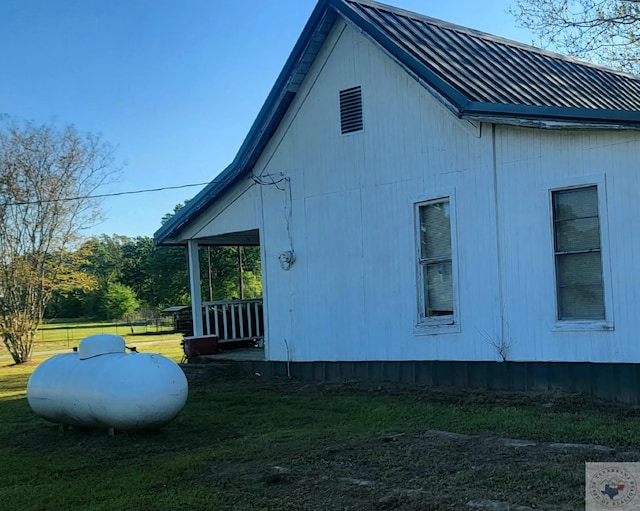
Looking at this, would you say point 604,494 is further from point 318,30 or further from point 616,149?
point 318,30

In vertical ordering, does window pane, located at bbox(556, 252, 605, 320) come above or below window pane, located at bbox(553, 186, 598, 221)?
below

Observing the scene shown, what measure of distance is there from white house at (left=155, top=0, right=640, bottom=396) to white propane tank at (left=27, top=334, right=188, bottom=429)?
12.9ft

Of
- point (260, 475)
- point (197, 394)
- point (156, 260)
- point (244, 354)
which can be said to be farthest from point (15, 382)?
point (156, 260)

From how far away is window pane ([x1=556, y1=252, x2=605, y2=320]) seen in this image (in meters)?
A: 8.86

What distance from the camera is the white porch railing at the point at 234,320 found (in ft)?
52.3

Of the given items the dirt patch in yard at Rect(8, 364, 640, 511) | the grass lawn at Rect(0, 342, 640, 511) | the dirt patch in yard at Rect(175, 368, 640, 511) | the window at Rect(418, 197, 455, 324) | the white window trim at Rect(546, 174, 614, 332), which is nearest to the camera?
the dirt patch in yard at Rect(175, 368, 640, 511)

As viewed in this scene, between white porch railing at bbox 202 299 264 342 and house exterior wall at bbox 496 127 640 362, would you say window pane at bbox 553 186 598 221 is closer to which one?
house exterior wall at bbox 496 127 640 362

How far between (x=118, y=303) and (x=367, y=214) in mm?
50541

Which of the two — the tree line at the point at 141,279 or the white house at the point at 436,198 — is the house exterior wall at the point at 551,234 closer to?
the white house at the point at 436,198

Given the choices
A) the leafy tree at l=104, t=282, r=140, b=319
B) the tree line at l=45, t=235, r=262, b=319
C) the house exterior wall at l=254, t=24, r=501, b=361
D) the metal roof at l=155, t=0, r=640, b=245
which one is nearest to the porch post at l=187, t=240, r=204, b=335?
the metal roof at l=155, t=0, r=640, b=245

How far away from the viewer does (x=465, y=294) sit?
1018cm

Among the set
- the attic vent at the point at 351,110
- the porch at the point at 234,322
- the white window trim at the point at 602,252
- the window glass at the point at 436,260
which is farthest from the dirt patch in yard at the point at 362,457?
the porch at the point at 234,322

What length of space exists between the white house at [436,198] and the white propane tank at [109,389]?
3927 mm

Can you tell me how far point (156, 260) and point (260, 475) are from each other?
165 ft
